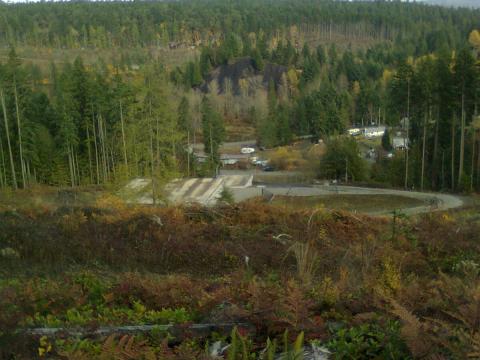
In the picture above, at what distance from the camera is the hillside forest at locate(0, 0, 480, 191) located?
107ft

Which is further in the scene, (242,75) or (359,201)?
(242,75)

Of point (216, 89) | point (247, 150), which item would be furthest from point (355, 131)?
point (216, 89)

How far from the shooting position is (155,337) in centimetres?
401

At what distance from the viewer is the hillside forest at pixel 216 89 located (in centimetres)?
3253

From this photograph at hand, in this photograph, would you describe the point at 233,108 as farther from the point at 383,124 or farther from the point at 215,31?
the point at 215,31

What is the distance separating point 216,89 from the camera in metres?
91.8

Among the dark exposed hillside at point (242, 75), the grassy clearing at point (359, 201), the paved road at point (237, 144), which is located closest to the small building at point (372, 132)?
the paved road at point (237, 144)

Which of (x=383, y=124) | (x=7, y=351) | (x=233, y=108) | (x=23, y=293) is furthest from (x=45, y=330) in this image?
(x=233, y=108)

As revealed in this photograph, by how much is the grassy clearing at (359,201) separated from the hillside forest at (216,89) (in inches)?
269

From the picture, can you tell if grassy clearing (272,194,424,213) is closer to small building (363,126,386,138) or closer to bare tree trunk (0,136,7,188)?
bare tree trunk (0,136,7,188)

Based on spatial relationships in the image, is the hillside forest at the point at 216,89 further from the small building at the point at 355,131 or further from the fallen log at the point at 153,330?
the fallen log at the point at 153,330

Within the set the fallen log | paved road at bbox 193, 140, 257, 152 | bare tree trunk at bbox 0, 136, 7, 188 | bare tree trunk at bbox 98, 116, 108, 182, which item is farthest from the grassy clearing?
paved road at bbox 193, 140, 257, 152

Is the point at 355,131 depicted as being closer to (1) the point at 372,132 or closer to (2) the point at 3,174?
(1) the point at 372,132

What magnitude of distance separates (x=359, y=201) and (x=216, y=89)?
→ 67.4 meters
